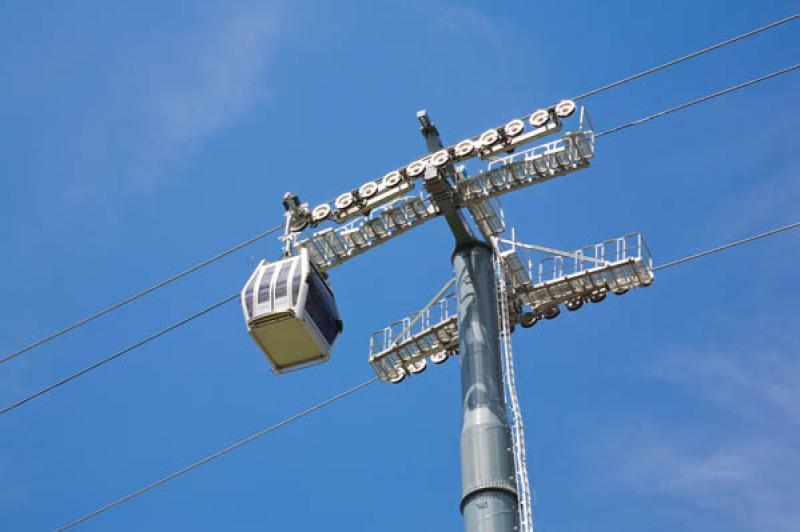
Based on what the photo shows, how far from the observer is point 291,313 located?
25.5 meters

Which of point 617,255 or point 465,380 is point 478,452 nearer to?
point 465,380

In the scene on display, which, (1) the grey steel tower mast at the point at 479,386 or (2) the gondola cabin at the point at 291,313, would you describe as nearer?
(1) the grey steel tower mast at the point at 479,386

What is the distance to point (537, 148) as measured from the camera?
27.3 meters

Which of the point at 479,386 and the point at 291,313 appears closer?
the point at 291,313

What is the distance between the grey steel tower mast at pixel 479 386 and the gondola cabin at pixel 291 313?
103 inches

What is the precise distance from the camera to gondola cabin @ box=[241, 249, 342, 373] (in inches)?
1008

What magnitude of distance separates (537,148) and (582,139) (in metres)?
0.95

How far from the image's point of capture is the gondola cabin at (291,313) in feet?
84.0

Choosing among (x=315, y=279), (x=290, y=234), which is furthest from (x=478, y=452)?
(x=290, y=234)

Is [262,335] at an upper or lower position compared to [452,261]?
lower

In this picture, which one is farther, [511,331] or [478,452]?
[511,331]

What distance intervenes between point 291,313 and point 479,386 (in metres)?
3.75

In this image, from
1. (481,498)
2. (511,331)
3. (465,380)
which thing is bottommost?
(481,498)

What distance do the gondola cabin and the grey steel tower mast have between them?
2610 millimetres
